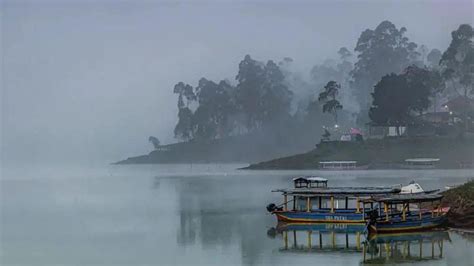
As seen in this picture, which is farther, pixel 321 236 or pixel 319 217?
pixel 319 217

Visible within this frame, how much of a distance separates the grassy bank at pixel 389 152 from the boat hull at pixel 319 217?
6250cm

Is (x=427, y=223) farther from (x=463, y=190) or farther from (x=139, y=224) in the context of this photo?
(x=139, y=224)

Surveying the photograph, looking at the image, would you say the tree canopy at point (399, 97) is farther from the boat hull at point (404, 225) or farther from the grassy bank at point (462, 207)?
the boat hull at point (404, 225)

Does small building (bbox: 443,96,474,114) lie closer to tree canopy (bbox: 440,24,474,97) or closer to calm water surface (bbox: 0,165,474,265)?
tree canopy (bbox: 440,24,474,97)

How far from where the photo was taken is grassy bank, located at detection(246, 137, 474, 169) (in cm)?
10550

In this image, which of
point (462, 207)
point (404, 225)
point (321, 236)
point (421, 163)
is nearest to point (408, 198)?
point (404, 225)

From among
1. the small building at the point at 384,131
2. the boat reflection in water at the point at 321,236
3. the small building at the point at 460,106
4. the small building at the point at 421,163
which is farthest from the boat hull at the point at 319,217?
the small building at the point at 460,106

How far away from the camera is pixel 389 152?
356 ft

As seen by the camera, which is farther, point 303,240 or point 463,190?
point 463,190

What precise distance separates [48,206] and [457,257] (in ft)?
133

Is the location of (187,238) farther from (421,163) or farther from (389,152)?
(389,152)

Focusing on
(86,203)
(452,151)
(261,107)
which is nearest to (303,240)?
(86,203)

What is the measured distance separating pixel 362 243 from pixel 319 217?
6.51 metres

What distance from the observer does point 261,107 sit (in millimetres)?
164875
